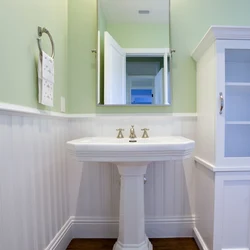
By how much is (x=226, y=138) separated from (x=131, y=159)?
66 centimetres

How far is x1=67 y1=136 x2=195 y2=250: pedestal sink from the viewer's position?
103cm

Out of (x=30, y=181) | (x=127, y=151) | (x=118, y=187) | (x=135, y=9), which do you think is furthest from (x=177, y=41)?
(x=30, y=181)

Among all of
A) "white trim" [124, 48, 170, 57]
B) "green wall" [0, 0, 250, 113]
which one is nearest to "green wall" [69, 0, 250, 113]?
"green wall" [0, 0, 250, 113]

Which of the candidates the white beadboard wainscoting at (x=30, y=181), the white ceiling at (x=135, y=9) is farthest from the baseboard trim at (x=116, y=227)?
the white ceiling at (x=135, y=9)

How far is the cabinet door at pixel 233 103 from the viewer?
1211mm

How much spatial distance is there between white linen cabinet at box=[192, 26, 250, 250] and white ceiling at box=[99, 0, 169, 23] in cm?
49

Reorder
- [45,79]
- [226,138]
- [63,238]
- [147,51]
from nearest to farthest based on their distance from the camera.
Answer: [45,79] → [226,138] → [63,238] → [147,51]

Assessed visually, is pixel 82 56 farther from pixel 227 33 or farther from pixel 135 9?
pixel 227 33

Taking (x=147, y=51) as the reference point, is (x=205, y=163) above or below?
below

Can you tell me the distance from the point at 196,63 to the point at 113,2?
836mm

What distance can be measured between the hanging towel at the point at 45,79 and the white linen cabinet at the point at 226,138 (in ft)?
3.25

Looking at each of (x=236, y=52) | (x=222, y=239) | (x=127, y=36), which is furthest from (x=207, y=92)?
(x=222, y=239)

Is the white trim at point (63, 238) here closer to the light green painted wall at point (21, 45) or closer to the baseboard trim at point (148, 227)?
the baseboard trim at point (148, 227)

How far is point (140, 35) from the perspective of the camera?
5.23ft
